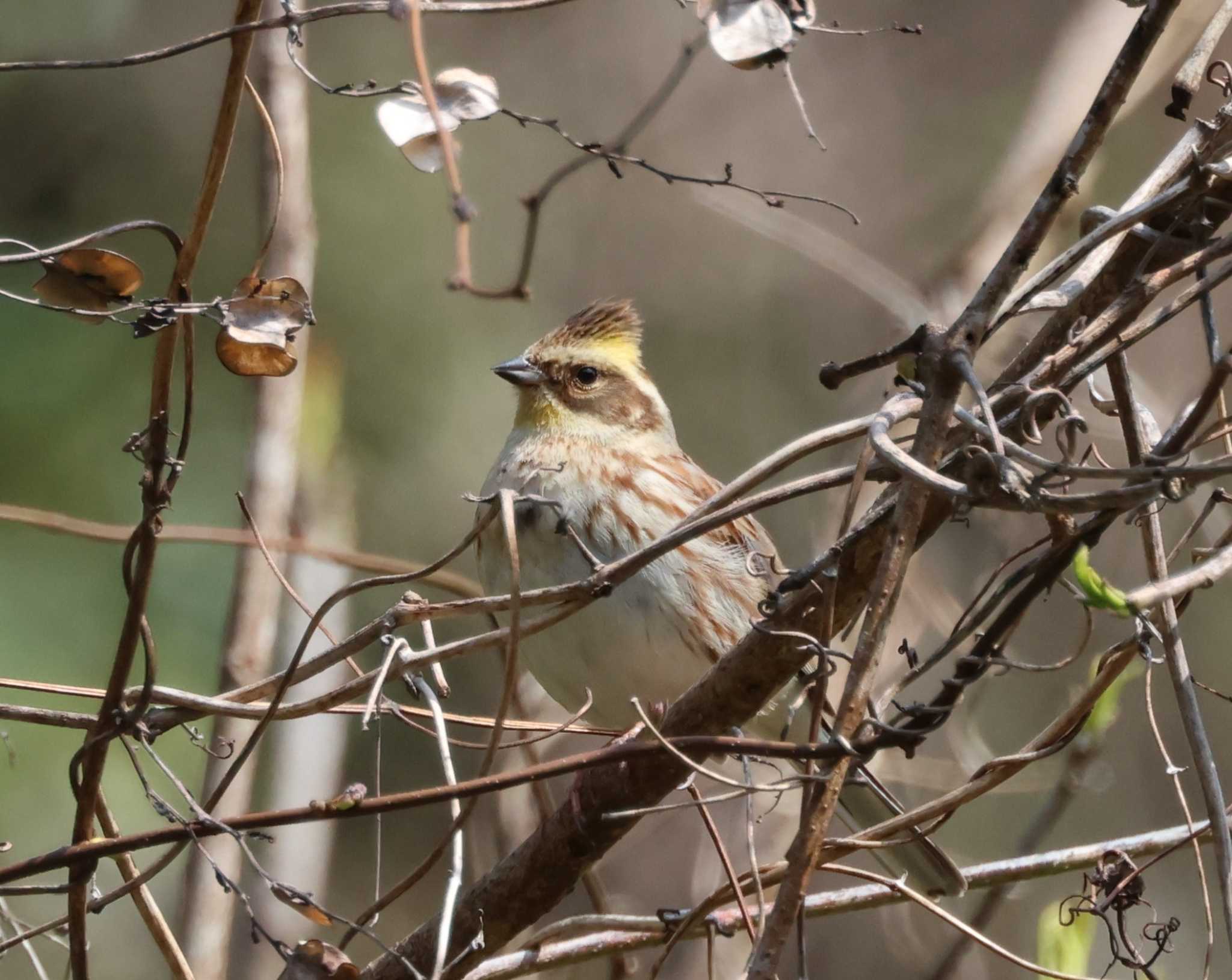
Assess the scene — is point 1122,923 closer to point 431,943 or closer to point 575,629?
point 431,943

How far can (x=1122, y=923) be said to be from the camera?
2102mm

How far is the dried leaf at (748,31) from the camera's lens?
5.89 feet

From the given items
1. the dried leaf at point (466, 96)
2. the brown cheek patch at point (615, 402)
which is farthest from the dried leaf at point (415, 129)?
the brown cheek patch at point (615, 402)

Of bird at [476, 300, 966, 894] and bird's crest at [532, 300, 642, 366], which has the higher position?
bird's crest at [532, 300, 642, 366]

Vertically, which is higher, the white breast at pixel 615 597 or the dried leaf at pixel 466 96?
the dried leaf at pixel 466 96

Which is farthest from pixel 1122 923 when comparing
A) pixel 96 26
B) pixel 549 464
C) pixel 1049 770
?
pixel 96 26

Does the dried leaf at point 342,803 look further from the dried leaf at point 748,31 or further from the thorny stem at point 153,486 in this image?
the dried leaf at point 748,31

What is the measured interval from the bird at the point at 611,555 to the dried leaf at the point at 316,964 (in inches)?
60.4

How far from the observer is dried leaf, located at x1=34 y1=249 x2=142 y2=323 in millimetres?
1775

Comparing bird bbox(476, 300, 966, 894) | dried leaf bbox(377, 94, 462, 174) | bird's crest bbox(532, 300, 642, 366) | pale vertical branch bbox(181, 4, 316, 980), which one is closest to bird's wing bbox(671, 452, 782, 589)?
bird bbox(476, 300, 966, 894)

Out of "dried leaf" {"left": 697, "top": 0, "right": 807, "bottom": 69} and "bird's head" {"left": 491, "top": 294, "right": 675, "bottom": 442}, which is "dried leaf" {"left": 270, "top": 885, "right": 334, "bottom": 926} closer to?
"dried leaf" {"left": 697, "top": 0, "right": 807, "bottom": 69}

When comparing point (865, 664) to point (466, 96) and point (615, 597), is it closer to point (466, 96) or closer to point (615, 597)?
point (466, 96)

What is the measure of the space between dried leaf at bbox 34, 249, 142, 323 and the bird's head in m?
2.11

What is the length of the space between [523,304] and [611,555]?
4.94 feet
